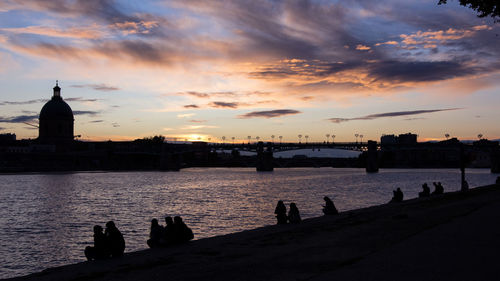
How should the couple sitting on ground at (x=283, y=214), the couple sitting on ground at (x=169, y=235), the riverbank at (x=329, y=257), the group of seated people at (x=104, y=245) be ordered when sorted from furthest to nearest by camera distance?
the couple sitting on ground at (x=283, y=214) < the couple sitting on ground at (x=169, y=235) < the group of seated people at (x=104, y=245) < the riverbank at (x=329, y=257)

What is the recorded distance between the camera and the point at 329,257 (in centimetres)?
1523

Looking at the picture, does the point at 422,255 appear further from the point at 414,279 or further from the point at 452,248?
the point at 414,279

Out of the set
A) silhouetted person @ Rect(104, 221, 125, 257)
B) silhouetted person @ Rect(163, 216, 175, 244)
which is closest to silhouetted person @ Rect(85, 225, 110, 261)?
silhouetted person @ Rect(104, 221, 125, 257)

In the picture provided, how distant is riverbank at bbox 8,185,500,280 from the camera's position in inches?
495

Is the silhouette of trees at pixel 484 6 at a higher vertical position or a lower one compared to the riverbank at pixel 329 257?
higher

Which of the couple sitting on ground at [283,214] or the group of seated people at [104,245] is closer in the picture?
the group of seated people at [104,245]

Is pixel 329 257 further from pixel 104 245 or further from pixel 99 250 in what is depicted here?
pixel 99 250

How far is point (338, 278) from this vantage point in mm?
11688

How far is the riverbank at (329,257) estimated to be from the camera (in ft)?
41.3

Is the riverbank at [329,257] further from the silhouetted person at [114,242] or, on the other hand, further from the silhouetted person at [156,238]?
the silhouetted person at [156,238]

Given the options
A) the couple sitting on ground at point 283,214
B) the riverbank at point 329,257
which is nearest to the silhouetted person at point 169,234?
the riverbank at point 329,257

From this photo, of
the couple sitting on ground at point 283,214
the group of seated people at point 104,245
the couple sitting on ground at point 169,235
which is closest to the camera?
the group of seated people at point 104,245

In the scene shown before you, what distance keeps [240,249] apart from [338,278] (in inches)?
281

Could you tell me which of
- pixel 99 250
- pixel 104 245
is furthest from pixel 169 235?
pixel 99 250
